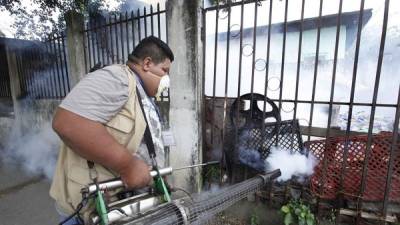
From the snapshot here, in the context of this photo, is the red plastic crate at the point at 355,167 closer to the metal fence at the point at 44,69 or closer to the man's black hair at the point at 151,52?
the man's black hair at the point at 151,52

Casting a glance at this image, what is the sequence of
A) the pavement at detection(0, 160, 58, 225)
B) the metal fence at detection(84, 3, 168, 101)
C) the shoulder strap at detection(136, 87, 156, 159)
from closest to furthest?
the shoulder strap at detection(136, 87, 156, 159) < the pavement at detection(0, 160, 58, 225) < the metal fence at detection(84, 3, 168, 101)

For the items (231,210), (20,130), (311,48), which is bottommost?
(231,210)

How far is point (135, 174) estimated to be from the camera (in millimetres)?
1491

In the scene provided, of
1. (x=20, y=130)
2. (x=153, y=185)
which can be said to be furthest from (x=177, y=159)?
(x=20, y=130)

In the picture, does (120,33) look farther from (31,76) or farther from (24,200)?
(31,76)

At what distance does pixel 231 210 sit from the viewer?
3801 mm

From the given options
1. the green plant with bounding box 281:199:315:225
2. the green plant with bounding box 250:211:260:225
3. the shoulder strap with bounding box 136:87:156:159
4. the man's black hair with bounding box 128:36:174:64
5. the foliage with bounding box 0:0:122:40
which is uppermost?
the foliage with bounding box 0:0:122:40

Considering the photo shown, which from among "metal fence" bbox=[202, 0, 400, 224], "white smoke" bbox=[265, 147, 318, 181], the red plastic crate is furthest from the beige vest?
the red plastic crate

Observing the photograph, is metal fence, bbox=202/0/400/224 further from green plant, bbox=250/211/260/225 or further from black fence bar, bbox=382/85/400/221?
green plant, bbox=250/211/260/225

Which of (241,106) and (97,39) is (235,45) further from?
(97,39)

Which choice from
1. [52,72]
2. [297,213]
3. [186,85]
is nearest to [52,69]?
[52,72]

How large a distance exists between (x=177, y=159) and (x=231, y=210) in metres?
1.12

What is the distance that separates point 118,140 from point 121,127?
9cm

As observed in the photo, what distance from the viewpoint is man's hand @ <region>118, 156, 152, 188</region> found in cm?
147
